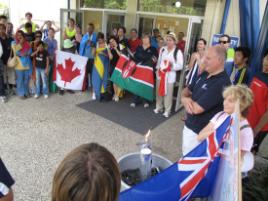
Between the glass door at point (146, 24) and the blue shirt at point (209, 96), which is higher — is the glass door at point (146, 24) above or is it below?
above

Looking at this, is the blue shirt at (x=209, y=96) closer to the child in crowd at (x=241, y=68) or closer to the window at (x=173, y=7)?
the child in crowd at (x=241, y=68)

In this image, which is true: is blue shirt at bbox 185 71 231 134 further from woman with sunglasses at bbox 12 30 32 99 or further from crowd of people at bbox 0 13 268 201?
woman with sunglasses at bbox 12 30 32 99

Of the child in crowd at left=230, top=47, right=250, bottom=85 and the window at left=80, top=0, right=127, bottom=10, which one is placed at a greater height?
the window at left=80, top=0, right=127, bottom=10

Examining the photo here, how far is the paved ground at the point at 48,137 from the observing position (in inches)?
121

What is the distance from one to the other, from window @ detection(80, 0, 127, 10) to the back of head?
833 cm

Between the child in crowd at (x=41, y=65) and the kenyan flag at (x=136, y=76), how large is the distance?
1646mm

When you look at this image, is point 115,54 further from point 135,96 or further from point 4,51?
point 4,51

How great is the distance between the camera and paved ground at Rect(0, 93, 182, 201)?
3.08m

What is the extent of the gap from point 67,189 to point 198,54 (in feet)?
14.7

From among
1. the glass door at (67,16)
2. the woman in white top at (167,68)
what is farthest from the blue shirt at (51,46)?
the woman in white top at (167,68)

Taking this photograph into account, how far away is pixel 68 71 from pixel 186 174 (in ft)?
15.7

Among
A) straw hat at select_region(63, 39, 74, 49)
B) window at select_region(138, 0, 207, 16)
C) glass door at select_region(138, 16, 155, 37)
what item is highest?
window at select_region(138, 0, 207, 16)

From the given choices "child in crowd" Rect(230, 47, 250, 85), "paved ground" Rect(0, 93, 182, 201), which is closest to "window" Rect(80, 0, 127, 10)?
"paved ground" Rect(0, 93, 182, 201)

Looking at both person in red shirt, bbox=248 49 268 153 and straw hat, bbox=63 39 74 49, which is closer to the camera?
person in red shirt, bbox=248 49 268 153
